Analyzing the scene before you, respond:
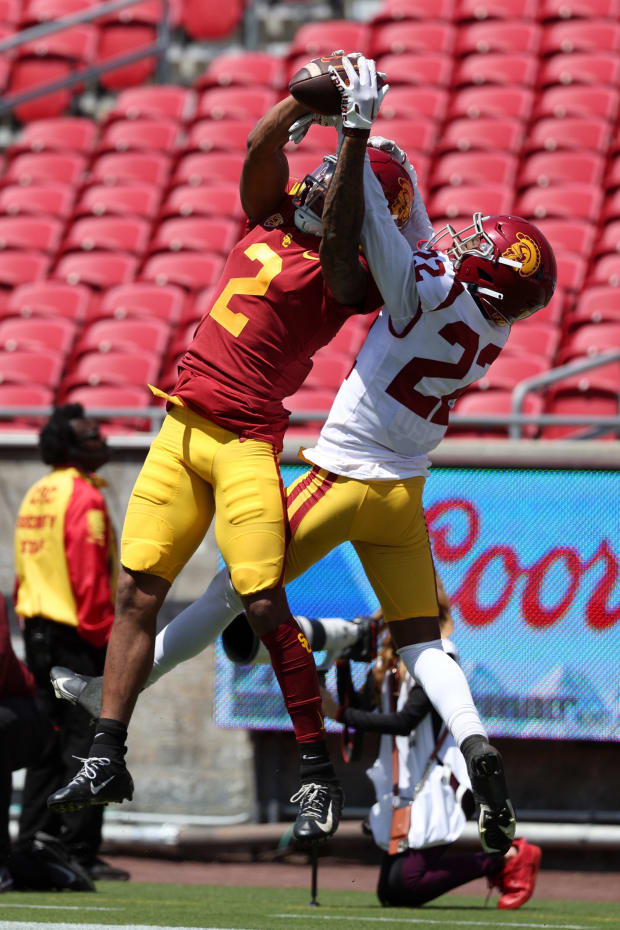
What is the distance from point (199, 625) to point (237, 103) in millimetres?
9675

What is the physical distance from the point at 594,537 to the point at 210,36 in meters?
8.94

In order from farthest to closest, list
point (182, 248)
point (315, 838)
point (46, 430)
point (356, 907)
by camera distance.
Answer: point (182, 248), point (46, 430), point (356, 907), point (315, 838)

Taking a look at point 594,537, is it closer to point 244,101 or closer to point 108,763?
point 108,763

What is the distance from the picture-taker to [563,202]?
11336mm

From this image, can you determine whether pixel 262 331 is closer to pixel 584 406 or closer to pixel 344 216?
pixel 344 216

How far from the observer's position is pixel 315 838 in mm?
4000

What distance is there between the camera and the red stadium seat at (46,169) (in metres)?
13.5

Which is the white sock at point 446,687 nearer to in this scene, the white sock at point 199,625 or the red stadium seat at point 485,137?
the white sock at point 199,625

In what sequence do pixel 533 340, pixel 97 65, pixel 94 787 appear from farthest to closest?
pixel 97 65 < pixel 533 340 < pixel 94 787

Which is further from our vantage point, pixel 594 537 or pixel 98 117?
pixel 98 117

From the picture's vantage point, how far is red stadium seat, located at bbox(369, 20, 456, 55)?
13.4 metres

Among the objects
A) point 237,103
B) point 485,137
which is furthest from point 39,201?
point 485,137

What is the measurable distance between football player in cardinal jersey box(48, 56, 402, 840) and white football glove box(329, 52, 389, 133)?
0.16m

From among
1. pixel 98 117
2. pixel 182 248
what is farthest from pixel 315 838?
pixel 98 117
